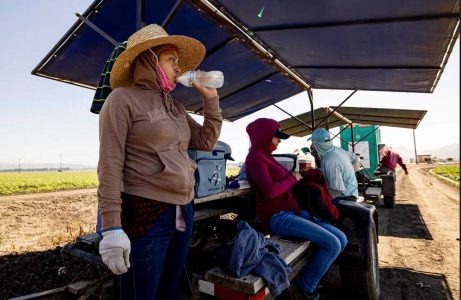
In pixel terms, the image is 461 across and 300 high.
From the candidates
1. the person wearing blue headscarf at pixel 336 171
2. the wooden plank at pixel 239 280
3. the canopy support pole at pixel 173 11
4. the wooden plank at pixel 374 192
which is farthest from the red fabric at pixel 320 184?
the wooden plank at pixel 374 192

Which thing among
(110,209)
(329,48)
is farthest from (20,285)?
(329,48)

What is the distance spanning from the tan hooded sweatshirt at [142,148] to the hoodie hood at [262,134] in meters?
1.64

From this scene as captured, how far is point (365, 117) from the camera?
40.3ft

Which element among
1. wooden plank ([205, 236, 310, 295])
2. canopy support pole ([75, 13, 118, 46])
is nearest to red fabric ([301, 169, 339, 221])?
wooden plank ([205, 236, 310, 295])

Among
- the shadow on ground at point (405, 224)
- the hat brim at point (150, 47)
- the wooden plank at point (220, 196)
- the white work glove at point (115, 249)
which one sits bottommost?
the shadow on ground at point (405, 224)

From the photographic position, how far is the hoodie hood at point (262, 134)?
3.50 m

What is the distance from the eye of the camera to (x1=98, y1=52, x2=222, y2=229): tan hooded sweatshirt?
1581 mm

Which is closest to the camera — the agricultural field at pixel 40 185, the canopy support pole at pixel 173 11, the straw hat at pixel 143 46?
the straw hat at pixel 143 46

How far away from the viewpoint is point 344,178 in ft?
13.7

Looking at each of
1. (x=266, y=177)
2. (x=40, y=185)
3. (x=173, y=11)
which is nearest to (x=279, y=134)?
(x=266, y=177)

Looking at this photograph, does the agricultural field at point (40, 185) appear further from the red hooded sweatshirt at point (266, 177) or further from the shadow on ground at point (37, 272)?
the red hooded sweatshirt at point (266, 177)

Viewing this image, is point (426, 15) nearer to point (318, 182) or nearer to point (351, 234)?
point (318, 182)

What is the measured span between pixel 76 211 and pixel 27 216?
1.55 meters

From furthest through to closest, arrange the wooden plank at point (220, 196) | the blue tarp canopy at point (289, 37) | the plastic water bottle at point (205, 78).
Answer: the blue tarp canopy at point (289, 37) → the wooden plank at point (220, 196) → the plastic water bottle at point (205, 78)
